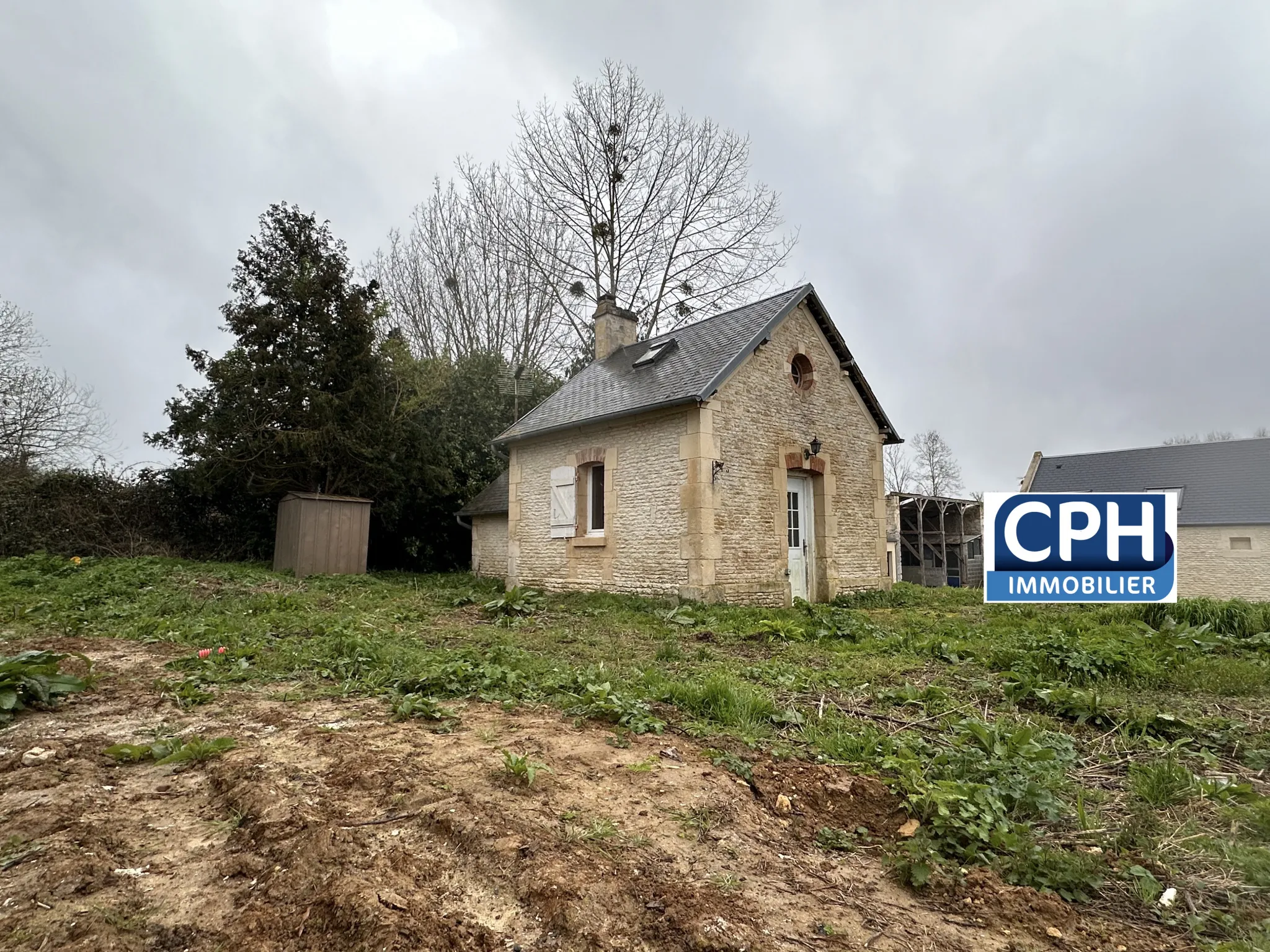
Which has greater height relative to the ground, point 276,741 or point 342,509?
point 342,509

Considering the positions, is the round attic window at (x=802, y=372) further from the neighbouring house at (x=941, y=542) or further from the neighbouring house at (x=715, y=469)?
the neighbouring house at (x=941, y=542)

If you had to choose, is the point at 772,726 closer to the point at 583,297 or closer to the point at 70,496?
the point at 70,496

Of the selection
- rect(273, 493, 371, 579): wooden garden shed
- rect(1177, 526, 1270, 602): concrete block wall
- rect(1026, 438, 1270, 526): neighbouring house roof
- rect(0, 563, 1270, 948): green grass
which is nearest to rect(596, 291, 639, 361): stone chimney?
rect(273, 493, 371, 579): wooden garden shed

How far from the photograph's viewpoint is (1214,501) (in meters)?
21.9

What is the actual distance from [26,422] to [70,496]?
2375mm

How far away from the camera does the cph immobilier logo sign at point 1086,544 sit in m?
7.42

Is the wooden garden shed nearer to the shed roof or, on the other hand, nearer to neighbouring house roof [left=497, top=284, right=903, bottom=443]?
the shed roof

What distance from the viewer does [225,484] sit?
1345 cm

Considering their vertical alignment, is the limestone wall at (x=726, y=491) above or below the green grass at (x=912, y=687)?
above

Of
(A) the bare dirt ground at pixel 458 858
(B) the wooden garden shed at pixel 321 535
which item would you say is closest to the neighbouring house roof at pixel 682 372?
(B) the wooden garden shed at pixel 321 535

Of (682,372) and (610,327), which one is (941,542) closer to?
(610,327)

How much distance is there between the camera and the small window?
1147cm

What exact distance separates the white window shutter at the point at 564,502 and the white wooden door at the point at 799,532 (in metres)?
3.68

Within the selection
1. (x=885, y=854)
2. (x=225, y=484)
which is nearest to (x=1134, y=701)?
(x=885, y=854)
